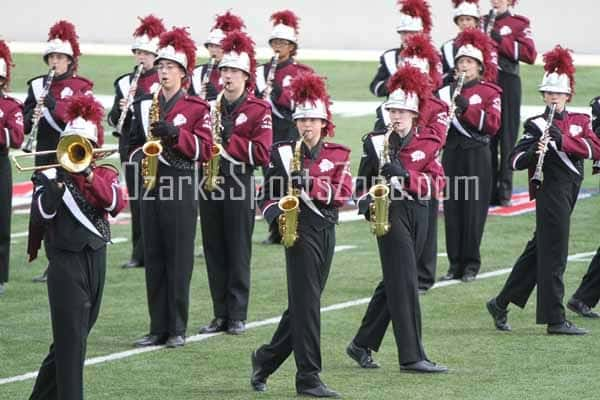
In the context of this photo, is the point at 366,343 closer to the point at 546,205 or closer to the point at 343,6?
the point at 546,205

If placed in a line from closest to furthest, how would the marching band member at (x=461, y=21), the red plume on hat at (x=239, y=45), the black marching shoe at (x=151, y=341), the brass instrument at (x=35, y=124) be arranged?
the black marching shoe at (x=151, y=341) → the red plume on hat at (x=239, y=45) → the brass instrument at (x=35, y=124) → the marching band member at (x=461, y=21)

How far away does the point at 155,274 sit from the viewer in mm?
11391

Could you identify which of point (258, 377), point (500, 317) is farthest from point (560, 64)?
point (258, 377)

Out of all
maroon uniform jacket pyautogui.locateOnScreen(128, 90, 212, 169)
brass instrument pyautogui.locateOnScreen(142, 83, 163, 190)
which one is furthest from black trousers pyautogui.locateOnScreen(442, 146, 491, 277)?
brass instrument pyautogui.locateOnScreen(142, 83, 163, 190)

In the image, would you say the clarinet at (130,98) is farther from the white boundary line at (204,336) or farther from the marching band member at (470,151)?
the marching band member at (470,151)

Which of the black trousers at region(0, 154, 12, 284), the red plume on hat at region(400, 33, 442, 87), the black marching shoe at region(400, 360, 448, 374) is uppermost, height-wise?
the red plume on hat at region(400, 33, 442, 87)

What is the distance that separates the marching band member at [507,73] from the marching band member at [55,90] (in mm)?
4581

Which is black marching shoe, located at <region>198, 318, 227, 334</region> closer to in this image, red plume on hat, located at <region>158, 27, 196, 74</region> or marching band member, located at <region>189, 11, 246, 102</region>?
red plume on hat, located at <region>158, 27, 196, 74</region>

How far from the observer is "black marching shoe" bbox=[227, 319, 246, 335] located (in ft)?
38.5

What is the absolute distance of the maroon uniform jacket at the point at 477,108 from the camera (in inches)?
537

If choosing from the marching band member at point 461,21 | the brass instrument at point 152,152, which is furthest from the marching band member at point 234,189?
the marching band member at point 461,21

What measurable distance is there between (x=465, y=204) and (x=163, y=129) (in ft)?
12.1

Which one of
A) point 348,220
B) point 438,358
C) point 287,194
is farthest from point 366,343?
point 348,220

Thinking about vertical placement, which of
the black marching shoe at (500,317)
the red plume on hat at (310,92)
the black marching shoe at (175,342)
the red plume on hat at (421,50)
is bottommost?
the black marching shoe at (175,342)
